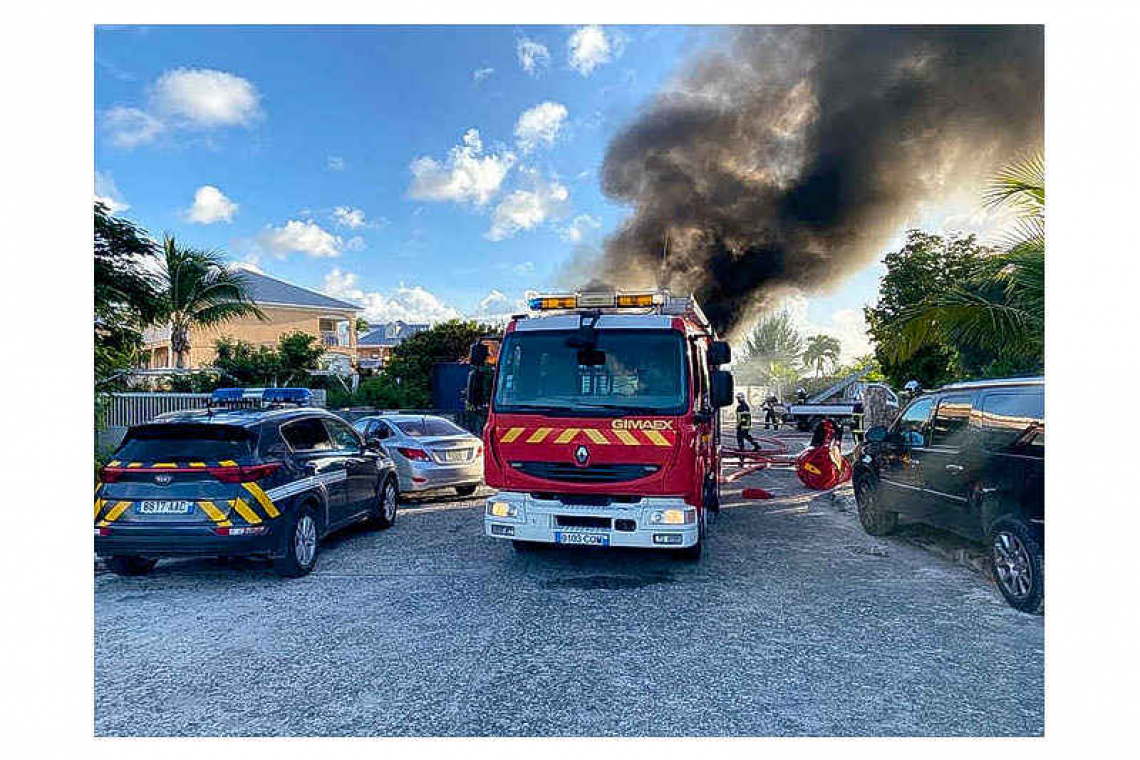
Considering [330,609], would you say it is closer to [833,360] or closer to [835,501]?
[835,501]

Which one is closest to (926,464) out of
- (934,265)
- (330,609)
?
(330,609)

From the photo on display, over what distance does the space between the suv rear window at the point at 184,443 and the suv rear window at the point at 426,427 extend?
14.6ft

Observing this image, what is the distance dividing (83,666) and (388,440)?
6.05m

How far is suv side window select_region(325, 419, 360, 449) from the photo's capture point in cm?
700

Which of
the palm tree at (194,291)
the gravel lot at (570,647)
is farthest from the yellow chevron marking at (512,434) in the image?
the palm tree at (194,291)

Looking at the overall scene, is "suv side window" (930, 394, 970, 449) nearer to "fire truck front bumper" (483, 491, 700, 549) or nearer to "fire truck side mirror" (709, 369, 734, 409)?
"fire truck side mirror" (709, 369, 734, 409)

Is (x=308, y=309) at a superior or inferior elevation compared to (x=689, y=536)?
superior

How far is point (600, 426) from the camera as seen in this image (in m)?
5.41

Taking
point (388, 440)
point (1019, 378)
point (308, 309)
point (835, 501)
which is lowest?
point (835, 501)

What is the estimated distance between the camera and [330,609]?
4.95 meters

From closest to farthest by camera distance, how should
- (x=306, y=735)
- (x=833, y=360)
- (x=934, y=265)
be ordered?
(x=306, y=735), (x=934, y=265), (x=833, y=360)

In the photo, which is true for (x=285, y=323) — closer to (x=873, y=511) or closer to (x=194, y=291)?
(x=194, y=291)

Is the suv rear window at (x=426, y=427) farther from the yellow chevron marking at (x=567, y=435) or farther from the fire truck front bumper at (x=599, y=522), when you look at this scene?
the yellow chevron marking at (x=567, y=435)

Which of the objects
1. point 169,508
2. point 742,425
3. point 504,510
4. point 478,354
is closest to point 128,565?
point 169,508
